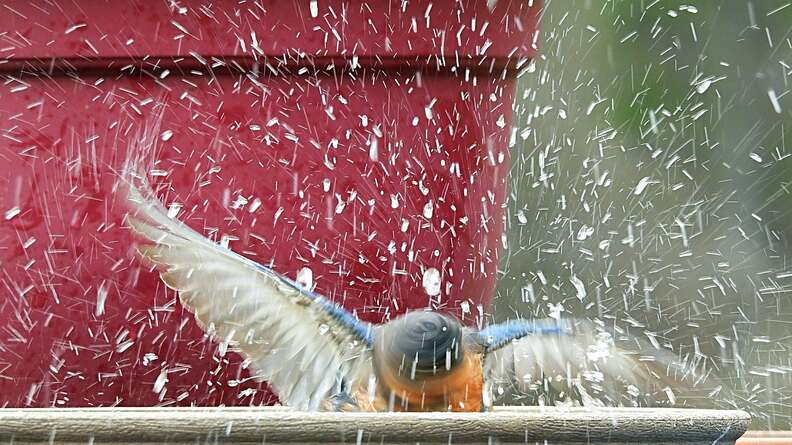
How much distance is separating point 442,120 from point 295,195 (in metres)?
0.19

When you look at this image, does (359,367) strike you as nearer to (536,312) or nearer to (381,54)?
(381,54)

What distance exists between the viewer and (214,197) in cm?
111

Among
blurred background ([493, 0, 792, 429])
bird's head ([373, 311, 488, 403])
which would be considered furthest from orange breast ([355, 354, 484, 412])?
blurred background ([493, 0, 792, 429])

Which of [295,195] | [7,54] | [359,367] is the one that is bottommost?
[359,367]

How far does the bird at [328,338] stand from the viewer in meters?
1.11

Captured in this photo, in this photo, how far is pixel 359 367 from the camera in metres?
1.26

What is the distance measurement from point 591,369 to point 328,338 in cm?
38

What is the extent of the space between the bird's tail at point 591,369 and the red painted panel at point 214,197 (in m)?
0.22

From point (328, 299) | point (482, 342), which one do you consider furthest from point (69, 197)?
point (482, 342)

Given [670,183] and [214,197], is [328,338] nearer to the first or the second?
[214,197]

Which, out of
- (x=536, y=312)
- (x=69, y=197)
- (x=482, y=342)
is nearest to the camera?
(x=69, y=197)

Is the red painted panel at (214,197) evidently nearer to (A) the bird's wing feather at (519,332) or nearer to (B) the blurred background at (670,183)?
(A) the bird's wing feather at (519,332)

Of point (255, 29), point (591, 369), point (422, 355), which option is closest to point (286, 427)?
point (422, 355)

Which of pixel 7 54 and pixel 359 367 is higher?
pixel 7 54
